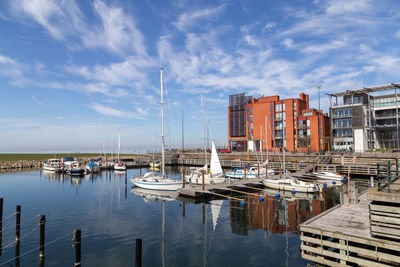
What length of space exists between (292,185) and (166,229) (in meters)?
22.4

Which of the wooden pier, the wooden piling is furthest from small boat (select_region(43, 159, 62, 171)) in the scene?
the wooden piling

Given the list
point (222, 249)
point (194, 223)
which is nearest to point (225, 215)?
point (194, 223)

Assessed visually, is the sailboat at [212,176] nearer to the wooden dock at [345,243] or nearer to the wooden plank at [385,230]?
the wooden dock at [345,243]

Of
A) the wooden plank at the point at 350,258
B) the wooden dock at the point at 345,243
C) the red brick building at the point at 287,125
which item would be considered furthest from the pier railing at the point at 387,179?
the red brick building at the point at 287,125

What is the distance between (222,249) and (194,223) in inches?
260

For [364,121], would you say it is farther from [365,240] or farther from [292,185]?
[365,240]

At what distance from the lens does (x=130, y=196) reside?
3762 cm

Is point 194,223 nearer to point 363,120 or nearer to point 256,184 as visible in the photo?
point 256,184

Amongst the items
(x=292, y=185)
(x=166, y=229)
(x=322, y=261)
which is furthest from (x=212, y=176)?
(x=322, y=261)

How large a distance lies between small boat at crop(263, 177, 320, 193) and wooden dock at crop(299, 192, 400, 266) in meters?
20.1

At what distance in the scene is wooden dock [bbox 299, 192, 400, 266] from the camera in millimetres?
11422

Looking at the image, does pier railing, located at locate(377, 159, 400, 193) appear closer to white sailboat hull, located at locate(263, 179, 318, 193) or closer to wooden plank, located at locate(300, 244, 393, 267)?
wooden plank, located at locate(300, 244, 393, 267)

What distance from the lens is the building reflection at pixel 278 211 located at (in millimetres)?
21797

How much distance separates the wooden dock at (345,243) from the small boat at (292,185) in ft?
65.9
